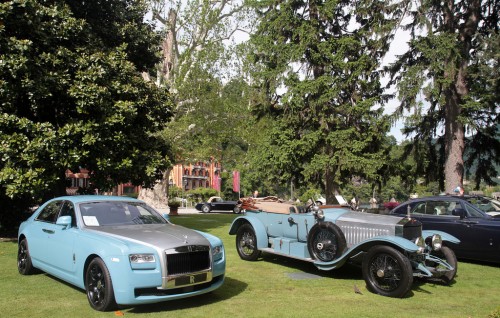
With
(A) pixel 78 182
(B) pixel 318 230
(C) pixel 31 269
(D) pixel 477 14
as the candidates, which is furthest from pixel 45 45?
(A) pixel 78 182

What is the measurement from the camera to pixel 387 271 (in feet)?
23.1

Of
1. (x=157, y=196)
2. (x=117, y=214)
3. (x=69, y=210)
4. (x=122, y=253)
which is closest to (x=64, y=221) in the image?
(x=69, y=210)

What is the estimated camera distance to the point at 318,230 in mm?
8320

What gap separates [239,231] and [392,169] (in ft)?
51.6

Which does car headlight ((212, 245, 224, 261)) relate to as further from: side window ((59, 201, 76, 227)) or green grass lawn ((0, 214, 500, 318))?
side window ((59, 201, 76, 227))

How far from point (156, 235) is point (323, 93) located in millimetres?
18515

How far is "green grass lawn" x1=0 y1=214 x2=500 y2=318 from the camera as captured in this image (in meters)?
5.93

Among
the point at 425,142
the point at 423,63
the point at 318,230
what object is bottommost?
the point at 318,230

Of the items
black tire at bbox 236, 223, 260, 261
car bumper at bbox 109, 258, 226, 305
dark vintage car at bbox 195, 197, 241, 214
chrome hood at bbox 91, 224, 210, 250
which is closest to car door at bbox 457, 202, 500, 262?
black tire at bbox 236, 223, 260, 261

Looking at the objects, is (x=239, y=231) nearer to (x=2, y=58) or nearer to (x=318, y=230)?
(x=318, y=230)

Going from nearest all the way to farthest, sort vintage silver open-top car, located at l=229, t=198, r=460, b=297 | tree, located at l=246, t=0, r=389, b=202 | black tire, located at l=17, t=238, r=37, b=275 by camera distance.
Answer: vintage silver open-top car, located at l=229, t=198, r=460, b=297
black tire, located at l=17, t=238, r=37, b=275
tree, located at l=246, t=0, r=389, b=202

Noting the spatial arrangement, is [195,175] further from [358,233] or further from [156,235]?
[156,235]

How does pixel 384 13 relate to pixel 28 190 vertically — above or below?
above

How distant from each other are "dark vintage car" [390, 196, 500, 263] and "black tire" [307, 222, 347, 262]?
293 centimetres
